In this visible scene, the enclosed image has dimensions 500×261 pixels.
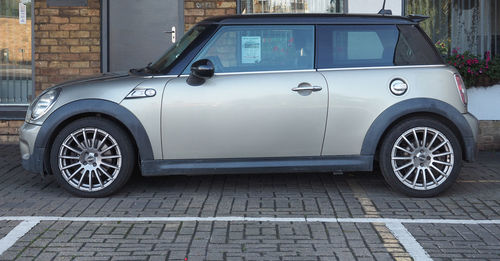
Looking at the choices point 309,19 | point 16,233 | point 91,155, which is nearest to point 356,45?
point 309,19

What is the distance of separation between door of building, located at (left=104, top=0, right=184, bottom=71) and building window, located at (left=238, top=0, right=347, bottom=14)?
105 cm

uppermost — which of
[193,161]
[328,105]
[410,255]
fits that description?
[328,105]

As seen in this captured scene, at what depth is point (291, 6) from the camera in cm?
1107

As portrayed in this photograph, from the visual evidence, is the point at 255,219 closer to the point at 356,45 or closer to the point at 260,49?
the point at 260,49

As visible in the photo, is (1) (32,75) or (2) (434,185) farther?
(1) (32,75)

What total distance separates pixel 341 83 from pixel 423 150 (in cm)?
95

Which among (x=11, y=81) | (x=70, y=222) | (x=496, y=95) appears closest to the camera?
(x=70, y=222)

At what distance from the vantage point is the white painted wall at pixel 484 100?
33.8ft

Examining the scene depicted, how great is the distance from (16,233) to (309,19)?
3223 mm

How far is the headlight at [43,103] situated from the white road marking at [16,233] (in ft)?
3.97

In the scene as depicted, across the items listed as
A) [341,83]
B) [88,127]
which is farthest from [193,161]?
[341,83]

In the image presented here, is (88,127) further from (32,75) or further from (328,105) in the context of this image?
(32,75)

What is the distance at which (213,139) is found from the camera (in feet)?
22.0

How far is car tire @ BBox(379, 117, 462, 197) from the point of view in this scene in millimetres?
6770
